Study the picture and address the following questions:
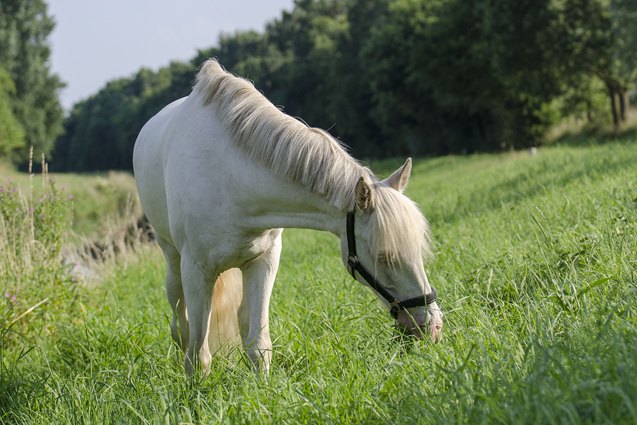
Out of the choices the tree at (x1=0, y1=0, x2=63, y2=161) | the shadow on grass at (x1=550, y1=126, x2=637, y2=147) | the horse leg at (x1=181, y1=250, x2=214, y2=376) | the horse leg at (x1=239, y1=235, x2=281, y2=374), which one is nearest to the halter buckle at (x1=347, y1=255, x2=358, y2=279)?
the horse leg at (x1=239, y1=235, x2=281, y2=374)

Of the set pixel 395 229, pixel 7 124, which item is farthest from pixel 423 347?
pixel 7 124

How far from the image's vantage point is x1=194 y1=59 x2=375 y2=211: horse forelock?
12.0 feet

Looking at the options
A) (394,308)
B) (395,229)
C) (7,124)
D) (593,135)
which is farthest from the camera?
(7,124)

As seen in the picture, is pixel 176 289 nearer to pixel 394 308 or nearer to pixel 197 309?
pixel 197 309

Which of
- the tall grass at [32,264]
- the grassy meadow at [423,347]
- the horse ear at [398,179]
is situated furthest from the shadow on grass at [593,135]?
the horse ear at [398,179]

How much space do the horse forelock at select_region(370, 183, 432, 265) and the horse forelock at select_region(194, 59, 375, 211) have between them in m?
0.17

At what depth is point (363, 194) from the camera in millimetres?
3467

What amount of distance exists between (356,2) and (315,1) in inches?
730

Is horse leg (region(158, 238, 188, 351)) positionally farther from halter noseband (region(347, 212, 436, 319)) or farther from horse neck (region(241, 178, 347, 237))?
halter noseband (region(347, 212, 436, 319))


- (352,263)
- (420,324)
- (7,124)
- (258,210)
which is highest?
(7,124)

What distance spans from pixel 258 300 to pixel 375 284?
931 mm

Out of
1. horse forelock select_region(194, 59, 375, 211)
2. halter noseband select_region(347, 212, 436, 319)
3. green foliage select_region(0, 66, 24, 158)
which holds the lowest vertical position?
halter noseband select_region(347, 212, 436, 319)

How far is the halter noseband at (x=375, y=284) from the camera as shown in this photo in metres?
3.46

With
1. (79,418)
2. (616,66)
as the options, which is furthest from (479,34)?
(79,418)
